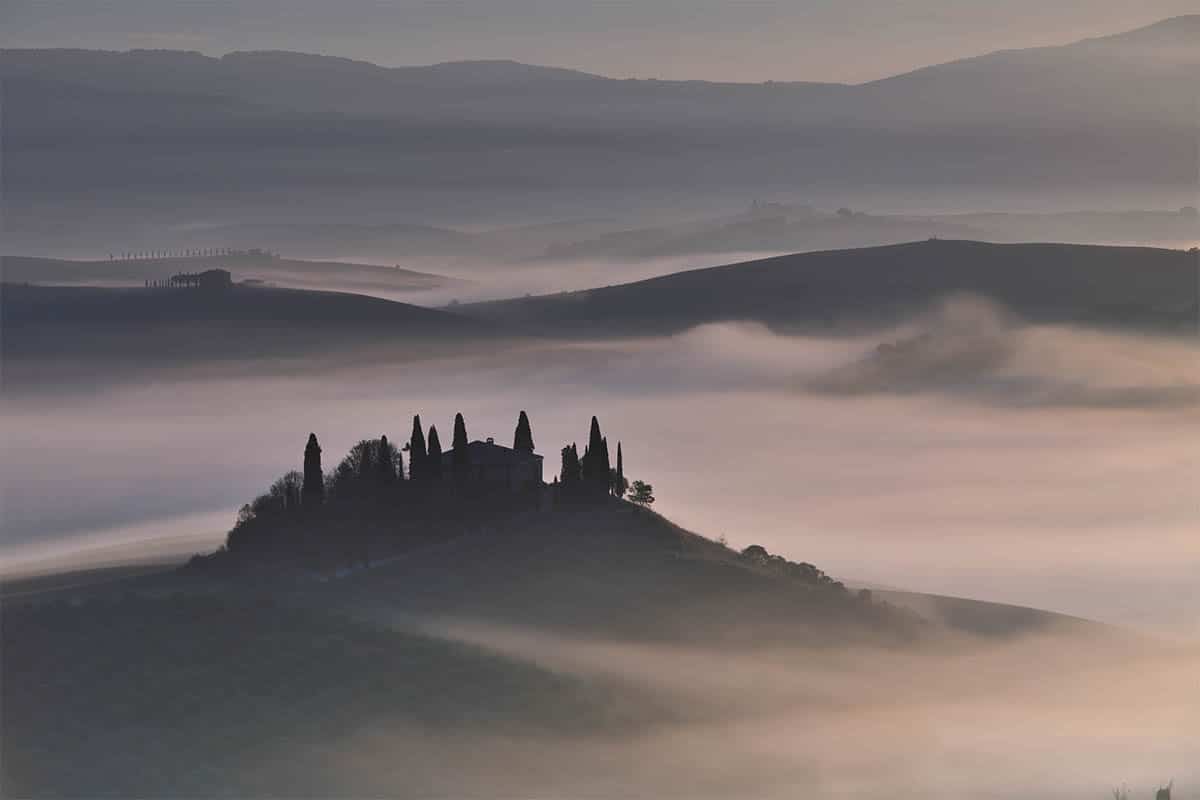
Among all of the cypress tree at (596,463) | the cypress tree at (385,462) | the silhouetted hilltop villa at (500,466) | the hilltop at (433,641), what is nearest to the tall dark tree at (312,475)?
the hilltop at (433,641)

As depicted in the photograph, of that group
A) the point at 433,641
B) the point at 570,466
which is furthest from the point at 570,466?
the point at 433,641

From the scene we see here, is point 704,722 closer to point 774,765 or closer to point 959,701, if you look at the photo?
point 774,765

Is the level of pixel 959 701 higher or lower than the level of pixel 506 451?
lower

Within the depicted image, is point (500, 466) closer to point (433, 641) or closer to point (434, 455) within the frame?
point (434, 455)

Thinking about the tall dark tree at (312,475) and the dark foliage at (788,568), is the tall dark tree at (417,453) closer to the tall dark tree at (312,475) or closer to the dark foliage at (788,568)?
the tall dark tree at (312,475)

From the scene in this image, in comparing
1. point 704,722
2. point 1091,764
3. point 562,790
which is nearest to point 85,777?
point 562,790

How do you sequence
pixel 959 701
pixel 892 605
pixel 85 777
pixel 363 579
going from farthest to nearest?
pixel 892 605 → pixel 363 579 → pixel 959 701 → pixel 85 777

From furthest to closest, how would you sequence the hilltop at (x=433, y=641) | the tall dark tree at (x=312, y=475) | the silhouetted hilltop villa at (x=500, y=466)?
the silhouetted hilltop villa at (x=500, y=466)
the tall dark tree at (x=312, y=475)
the hilltop at (x=433, y=641)
